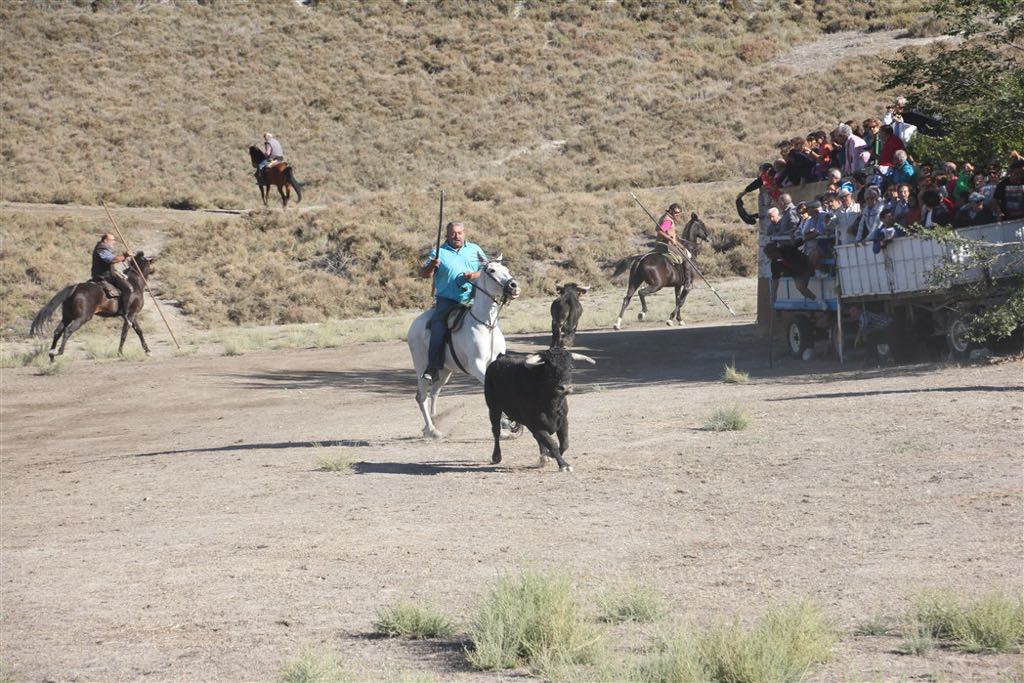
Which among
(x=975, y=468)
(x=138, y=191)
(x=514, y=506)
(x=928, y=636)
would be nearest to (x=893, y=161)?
(x=975, y=468)

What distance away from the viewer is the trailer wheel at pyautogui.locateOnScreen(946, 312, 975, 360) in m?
19.8

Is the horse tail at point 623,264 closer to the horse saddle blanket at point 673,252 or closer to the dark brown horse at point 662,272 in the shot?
the dark brown horse at point 662,272

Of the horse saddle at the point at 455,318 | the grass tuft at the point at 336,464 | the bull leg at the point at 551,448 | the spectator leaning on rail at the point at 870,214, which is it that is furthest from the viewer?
the spectator leaning on rail at the point at 870,214

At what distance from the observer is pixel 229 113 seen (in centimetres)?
6662

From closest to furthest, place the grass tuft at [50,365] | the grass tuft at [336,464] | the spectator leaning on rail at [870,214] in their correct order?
1. the grass tuft at [336,464]
2. the spectator leaning on rail at [870,214]
3. the grass tuft at [50,365]

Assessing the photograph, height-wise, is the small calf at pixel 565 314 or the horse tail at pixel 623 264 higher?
the horse tail at pixel 623 264

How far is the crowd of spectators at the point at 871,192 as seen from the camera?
1923 centimetres

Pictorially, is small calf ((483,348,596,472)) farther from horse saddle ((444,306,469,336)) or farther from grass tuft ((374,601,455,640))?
grass tuft ((374,601,455,640))

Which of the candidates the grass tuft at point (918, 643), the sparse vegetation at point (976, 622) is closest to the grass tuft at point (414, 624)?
the grass tuft at point (918, 643)

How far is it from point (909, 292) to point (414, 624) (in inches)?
545

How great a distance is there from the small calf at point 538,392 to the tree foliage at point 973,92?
9.17 m

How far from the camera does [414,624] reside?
8117 millimetres

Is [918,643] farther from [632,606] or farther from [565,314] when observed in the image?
[565,314]

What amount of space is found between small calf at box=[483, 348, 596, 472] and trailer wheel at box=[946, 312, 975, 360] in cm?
852
